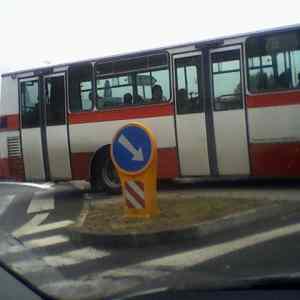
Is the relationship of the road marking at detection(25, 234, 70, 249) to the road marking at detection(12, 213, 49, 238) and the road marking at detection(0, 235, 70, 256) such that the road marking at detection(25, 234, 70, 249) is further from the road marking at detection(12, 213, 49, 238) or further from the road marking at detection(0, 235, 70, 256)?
the road marking at detection(12, 213, 49, 238)

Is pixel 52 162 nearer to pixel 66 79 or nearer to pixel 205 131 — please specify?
pixel 66 79

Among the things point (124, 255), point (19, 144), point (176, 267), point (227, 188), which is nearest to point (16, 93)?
point (19, 144)

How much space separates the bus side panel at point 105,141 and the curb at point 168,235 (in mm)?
3696

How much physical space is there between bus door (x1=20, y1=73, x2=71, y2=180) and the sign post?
4418 millimetres

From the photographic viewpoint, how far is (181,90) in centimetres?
1295

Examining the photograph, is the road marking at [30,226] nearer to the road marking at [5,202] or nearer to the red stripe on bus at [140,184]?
the road marking at [5,202]

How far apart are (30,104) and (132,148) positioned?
5.52 m

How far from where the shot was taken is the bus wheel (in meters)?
14.1

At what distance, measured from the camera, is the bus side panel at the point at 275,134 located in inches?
466

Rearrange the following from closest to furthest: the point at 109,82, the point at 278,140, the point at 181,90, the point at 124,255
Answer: the point at 124,255 → the point at 278,140 → the point at 181,90 → the point at 109,82

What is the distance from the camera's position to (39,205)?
44.8 ft

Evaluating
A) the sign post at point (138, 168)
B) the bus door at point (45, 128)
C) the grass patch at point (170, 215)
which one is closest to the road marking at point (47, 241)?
the grass patch at point (170, 215)

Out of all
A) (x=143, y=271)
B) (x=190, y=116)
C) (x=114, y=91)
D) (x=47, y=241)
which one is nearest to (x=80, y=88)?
(x=114, y=91)

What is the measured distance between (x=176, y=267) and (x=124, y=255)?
1.09 meters
